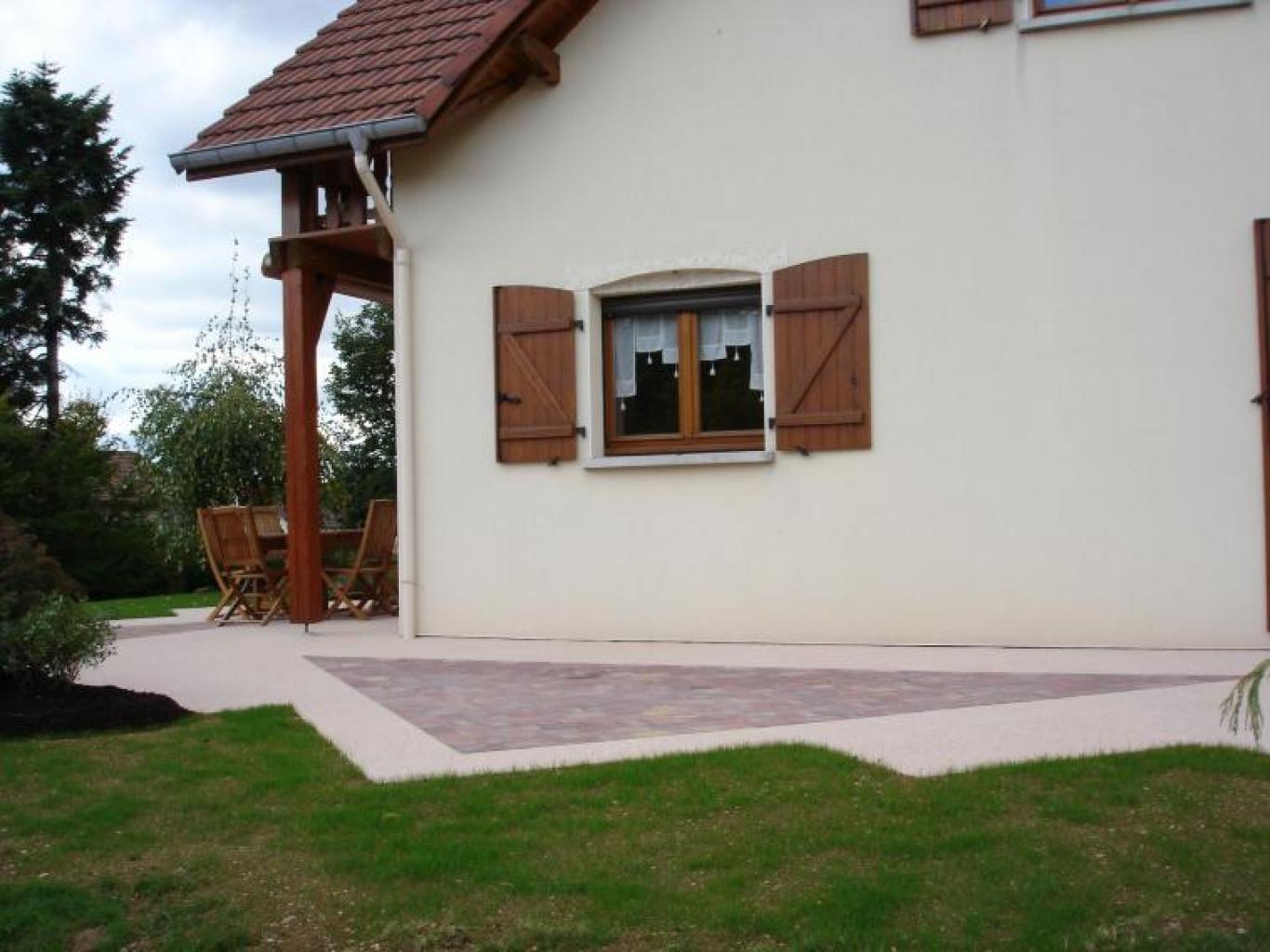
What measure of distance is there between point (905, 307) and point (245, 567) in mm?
5649

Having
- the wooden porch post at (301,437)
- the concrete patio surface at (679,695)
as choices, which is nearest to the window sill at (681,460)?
the concrete patio surface at (679,695)

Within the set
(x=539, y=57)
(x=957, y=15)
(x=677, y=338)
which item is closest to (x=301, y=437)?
(x=677, y=338)

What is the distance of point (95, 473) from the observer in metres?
20.5

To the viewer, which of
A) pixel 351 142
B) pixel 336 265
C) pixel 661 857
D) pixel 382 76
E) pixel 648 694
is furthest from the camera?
pixel 336 265

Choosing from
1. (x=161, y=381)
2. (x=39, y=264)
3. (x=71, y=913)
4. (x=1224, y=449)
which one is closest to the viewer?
(x=71, y=913)

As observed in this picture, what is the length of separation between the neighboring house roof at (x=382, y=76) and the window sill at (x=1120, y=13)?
116 inches

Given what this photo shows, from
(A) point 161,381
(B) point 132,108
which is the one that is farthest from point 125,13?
(B) point 132,108

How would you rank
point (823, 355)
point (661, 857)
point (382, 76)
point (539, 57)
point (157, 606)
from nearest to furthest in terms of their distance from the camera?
1. point (661, 857)
2. point (823, 355)
3. point (539, 57)
4. point (382, 76)
5. point (157, 606)

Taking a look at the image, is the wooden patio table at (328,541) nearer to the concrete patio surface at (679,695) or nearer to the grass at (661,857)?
the concrete patio surface at (679,695)

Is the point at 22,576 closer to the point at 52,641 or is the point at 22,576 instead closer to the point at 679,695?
the point at 52,641

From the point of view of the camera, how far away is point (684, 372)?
30.1ft

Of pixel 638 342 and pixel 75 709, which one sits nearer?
pixel 75 709

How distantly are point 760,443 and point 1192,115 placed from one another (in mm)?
3227

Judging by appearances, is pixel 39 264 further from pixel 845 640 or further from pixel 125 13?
pixel 845 640
